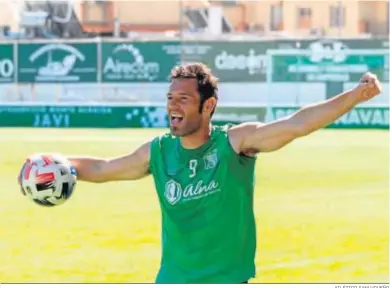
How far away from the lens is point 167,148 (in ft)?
20.8

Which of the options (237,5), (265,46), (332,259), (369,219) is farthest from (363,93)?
(237,5)

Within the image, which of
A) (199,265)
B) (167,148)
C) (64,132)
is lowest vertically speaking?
(64,132)

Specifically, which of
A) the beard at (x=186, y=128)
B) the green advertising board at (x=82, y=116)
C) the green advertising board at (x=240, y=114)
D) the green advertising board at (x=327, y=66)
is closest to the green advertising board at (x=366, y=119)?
the green advertising board at (x=240, y=114)

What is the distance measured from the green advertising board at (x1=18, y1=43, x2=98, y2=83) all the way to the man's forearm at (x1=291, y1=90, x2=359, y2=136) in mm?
36061

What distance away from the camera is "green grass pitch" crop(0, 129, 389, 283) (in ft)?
36.1

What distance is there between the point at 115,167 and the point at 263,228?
24.3 ft

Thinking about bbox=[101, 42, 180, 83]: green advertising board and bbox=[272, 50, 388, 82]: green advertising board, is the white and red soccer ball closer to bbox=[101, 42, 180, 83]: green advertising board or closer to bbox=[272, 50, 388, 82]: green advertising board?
bbox=[272, 50, 388, 82]: green advertising board

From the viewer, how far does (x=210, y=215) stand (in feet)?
20.1

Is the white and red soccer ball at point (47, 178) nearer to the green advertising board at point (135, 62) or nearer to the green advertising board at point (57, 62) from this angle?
the green advertising board at point (135, 62)

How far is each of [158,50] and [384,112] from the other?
28.0 feet

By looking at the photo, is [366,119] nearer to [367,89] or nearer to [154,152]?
[154,152]

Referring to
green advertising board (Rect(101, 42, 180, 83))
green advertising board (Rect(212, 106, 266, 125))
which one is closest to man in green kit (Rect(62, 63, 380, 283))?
green advertising board (Rect(212, 106, 266, 125))

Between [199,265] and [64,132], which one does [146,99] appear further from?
[199,265]

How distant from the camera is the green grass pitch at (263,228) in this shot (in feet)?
36.1
